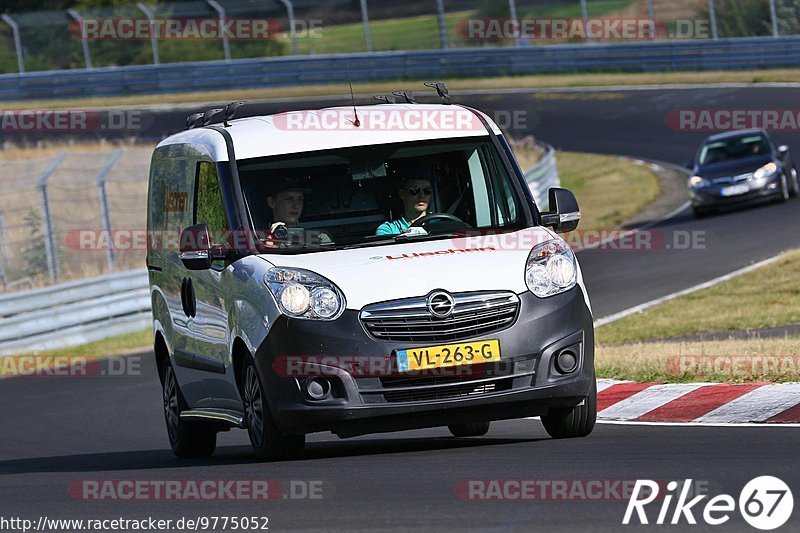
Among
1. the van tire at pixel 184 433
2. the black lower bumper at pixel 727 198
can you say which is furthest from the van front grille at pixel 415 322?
the black lower bumper at pixel 727 198

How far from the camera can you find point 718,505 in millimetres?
6453

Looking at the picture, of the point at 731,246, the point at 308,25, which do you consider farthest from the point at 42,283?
the point at 308,25

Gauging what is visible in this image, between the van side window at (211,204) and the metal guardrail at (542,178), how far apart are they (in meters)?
17.6

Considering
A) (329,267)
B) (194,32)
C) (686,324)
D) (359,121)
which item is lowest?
(686,324)

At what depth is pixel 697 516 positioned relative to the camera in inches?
247

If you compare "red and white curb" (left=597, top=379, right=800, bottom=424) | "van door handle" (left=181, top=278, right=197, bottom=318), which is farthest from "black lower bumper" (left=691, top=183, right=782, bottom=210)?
"van door handle" (left=181, top=278, right=197, bottom=318)

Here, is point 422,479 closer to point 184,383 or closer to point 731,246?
point 184,383

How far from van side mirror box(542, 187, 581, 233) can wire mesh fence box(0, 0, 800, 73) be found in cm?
3391

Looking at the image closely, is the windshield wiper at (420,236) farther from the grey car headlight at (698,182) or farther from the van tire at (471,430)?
the grey car headlight at (698,182)

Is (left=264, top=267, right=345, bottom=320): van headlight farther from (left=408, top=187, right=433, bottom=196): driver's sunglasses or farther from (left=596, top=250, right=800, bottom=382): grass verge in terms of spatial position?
(left=596, top=250, right=800, bottom=382): grass verge

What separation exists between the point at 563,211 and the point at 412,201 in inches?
36.8

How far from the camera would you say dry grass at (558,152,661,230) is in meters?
29.8

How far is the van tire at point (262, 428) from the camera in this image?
348 inches

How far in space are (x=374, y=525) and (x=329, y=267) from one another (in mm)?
2420
